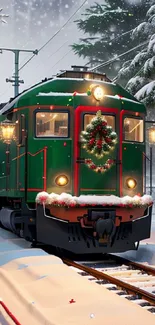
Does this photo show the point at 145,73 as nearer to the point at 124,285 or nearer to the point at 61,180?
the point at 61,180

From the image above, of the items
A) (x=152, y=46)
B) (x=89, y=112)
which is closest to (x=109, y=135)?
(x=89, y=112)

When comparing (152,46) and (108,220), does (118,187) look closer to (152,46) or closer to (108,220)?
(108,220)

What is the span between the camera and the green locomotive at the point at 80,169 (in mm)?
11391

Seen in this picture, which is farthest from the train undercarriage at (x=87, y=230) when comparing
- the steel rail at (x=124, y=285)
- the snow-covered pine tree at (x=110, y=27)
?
the snow-covered pine tree at (x=110, y=27)

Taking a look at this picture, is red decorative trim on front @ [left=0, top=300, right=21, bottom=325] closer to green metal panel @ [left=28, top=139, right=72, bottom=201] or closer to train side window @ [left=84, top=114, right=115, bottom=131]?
green metal panel @ [left=28, top=139, right=72, bottom=201]

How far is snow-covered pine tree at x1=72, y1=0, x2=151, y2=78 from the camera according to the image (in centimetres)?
3997

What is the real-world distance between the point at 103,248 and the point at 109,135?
2.50m

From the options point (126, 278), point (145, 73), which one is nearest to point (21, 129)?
point (126, 278)

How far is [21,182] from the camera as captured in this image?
40.7 ft

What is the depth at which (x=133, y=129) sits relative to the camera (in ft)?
41.5

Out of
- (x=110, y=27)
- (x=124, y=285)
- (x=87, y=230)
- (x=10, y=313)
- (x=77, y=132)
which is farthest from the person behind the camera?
(x=110, y=27)

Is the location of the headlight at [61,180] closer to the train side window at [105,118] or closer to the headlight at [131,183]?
the train side window at [105,118]

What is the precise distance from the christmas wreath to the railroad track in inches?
95.6

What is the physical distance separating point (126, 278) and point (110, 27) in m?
34.5
